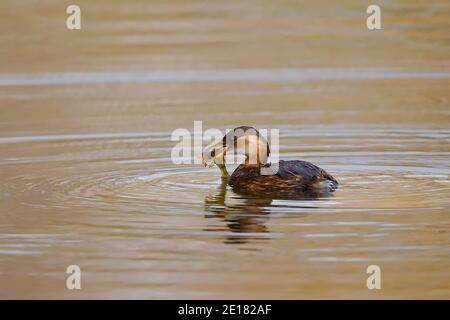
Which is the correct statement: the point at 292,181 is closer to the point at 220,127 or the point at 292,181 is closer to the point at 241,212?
the point at 241,212

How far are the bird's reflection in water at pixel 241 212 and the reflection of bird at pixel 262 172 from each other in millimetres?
93

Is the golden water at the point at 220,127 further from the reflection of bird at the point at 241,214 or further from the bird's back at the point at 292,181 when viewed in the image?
the bird's back at the point at 292,181

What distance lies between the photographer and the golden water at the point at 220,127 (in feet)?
26.8

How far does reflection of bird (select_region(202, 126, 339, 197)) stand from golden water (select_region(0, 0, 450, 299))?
0.19 meters

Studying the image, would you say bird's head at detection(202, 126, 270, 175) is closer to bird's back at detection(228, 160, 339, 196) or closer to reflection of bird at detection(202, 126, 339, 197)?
reflection of bird at detection(202, 126, 339, 197)

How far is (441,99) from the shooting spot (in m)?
14.7

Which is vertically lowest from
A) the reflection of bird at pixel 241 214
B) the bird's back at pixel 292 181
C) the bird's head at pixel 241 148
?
the reflection of bird at pixel 241 214

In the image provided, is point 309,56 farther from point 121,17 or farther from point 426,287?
point 426,287

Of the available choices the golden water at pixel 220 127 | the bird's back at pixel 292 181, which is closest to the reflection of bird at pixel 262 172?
the bird's back at pixel 292 181

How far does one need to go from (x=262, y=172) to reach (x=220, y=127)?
3.06m

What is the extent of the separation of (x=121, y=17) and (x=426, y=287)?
42.7 ft

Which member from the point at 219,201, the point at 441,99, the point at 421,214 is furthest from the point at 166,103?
the point at 421,214

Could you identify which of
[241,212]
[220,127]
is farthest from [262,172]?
[220,127]

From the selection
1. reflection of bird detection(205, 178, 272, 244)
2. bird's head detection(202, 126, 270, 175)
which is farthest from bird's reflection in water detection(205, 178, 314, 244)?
bird's head detection(202, 126, 270, 175)
